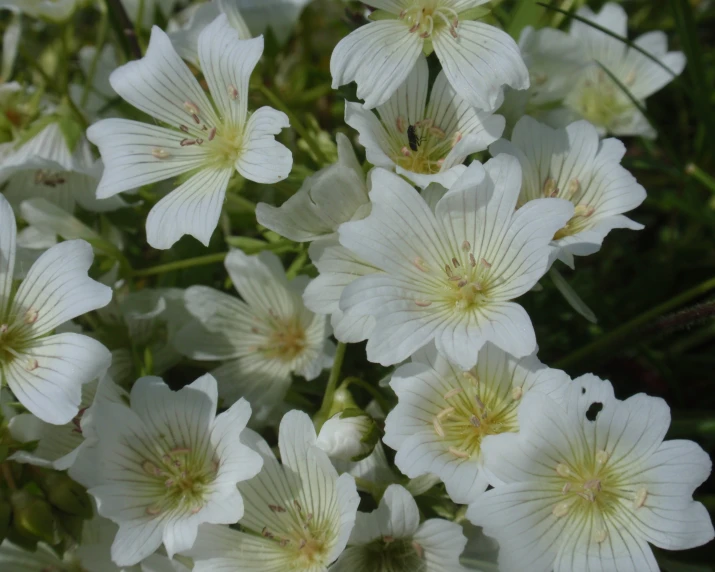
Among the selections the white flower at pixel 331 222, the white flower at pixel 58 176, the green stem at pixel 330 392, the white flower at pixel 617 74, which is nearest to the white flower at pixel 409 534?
the green stem at pixel 330 392

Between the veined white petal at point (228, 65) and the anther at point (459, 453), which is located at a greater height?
the veined white petal at point (228, 65)

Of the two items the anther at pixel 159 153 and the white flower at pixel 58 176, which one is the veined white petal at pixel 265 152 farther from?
the white flower at pixel 58 176

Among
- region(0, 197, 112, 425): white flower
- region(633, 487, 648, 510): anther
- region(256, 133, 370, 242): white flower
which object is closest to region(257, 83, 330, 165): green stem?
region(256, 133, 370, 242): white flower

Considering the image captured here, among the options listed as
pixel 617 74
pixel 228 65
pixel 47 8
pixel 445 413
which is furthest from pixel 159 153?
pixel 617 74

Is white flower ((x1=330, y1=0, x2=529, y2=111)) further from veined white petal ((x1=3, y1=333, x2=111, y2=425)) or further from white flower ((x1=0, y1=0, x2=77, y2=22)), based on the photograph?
white flower ((x1=0, y1=0, x2=77, y2=22))

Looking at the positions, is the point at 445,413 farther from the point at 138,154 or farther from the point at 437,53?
the point at 138,154

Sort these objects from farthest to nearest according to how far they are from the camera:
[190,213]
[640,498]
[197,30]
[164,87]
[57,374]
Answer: [197,30] < [164,87] < [190,213] < [57,374] < [640,498]

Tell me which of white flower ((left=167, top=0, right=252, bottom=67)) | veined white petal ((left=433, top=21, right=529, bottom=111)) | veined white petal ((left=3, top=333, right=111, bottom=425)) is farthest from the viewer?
white flower ((left=167, top=0, right=252, bottom=67))
